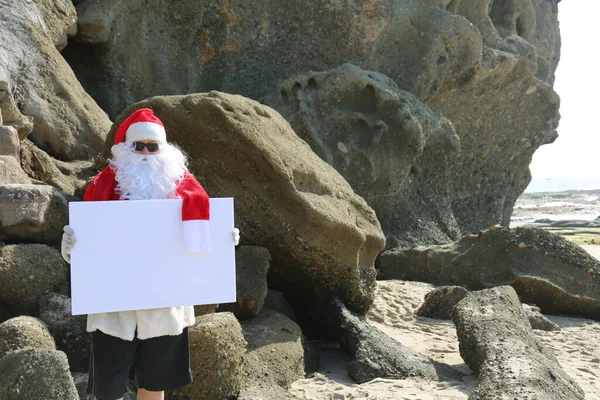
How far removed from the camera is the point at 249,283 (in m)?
3.90

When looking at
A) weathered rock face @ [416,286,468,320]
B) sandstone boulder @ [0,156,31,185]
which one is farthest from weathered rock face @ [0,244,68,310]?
weathered rock face @ [416,286,468,320]

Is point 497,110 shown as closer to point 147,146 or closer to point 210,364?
point 210,364

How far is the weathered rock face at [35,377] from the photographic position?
2.37m

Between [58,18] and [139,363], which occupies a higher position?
[58,18]

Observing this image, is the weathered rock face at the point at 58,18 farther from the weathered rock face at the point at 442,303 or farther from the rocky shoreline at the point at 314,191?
the weathered rock face at the point at 442,303

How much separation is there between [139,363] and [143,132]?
904mm

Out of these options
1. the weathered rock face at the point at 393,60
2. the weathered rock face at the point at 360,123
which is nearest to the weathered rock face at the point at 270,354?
the weathered rock face at the point at 360,123

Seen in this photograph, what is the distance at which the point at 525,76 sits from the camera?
10586 millimetres

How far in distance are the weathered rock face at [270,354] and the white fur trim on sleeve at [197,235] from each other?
104cm

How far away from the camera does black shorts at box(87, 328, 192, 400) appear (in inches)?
99.0

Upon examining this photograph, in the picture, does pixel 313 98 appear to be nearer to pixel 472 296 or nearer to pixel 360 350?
pixel 472 296

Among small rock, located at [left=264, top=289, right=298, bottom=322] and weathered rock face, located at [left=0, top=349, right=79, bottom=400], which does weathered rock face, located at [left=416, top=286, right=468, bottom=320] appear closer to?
small rock, located at [left=264, top=289, right=298, bottom=322]

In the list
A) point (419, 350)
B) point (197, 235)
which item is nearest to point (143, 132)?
point (197, 235)

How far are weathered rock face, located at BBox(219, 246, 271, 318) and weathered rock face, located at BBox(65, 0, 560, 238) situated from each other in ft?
11.8
